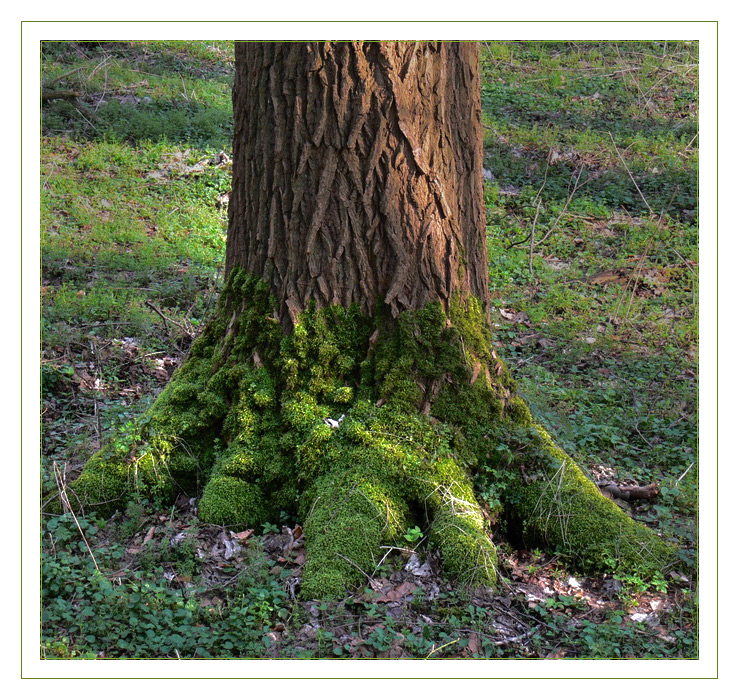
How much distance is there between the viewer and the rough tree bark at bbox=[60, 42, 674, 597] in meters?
3.43

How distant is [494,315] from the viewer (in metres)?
6.80

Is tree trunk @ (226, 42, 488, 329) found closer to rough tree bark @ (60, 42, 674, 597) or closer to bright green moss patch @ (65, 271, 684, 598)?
rough tree bark @ (60, 42, 674, 597)

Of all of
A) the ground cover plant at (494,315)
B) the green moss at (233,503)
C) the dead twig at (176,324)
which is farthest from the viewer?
the dead twig at (176,324)

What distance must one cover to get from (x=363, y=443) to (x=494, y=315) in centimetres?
365

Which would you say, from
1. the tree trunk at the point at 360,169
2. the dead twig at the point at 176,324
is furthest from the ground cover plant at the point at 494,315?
the tree trunk at the point at 360,169

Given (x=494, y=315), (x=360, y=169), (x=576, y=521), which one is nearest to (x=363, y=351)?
(x=360, y=169)

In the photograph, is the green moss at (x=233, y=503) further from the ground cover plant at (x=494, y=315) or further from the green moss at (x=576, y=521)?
the green moss at (x=576, y=521)

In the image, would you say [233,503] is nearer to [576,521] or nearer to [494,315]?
[576,521]

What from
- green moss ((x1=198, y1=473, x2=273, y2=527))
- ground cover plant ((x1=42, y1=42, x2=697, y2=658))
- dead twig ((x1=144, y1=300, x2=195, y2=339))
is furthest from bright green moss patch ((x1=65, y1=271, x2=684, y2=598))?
dead twig ((x1=144, y1=300, x2=195, y2=339))

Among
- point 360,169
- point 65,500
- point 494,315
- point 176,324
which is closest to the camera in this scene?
point 360,169

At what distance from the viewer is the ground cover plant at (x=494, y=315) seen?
9.78ft

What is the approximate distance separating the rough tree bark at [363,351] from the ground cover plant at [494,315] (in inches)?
6.8

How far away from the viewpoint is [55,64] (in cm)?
1116

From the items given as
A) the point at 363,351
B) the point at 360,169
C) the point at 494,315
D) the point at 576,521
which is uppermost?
the point at 360,169
